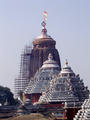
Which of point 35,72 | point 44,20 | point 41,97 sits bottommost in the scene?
point 41,97

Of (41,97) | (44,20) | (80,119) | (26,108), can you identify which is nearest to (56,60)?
(44,20)

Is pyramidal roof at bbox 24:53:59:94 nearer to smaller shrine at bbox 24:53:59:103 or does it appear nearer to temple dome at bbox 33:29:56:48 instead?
smaller shrine at bbox 24:53:59:103

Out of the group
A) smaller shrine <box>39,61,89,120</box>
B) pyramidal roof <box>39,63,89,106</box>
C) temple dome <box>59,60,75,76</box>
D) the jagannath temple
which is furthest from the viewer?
temple dome <box>59,60,75,76</box>

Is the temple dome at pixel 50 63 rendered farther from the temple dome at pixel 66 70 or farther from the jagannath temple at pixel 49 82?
the temple dome at pixel 66 70

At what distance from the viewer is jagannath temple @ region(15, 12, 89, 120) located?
104031 millimetres

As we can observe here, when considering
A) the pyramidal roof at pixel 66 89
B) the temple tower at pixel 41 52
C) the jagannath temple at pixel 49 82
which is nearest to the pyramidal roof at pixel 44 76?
the jagannath temple at pixel 49 82

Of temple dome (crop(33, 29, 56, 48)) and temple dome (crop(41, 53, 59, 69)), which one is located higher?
temple dome (crop(33, 29, 56, 48))

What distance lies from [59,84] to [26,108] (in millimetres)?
18500

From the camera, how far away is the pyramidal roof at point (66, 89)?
361 feet

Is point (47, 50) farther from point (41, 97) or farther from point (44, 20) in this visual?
point (41, 97)

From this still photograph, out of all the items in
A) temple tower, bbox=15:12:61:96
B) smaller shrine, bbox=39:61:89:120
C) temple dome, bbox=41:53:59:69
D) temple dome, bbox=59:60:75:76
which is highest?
temple tower, bbox=15:12:61:96

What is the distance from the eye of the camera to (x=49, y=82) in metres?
121

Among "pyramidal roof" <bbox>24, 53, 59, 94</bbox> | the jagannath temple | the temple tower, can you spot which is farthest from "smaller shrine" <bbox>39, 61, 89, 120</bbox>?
the temple tower

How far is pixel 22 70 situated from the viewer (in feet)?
477
